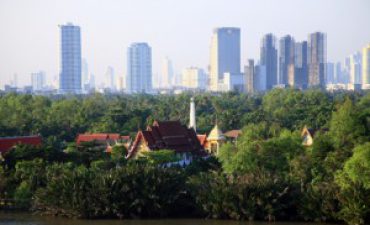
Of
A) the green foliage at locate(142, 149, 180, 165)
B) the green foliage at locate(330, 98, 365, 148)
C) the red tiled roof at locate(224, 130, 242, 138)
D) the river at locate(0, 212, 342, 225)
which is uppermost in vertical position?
the green foliage at locate(330, 98, 365, 148)

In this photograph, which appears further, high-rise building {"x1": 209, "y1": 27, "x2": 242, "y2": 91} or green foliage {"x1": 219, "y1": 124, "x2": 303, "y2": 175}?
high-rise building {"x1": 209, "y1": 27, "x2": 242, "y2": 91}

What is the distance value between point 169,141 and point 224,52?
474ft

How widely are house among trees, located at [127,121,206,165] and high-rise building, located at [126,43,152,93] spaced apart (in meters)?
136

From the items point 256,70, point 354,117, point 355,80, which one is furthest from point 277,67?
point 354,117

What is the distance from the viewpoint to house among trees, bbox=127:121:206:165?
31297 mm

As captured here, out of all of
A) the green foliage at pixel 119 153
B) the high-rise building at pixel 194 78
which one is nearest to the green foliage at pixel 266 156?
the green foliage at pixel 119 153

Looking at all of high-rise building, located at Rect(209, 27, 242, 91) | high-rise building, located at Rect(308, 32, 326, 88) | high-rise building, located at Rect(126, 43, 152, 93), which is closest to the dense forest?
high-rise building, located at Rect(308, 32, 326, 88)

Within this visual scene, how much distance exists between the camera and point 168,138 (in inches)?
1264

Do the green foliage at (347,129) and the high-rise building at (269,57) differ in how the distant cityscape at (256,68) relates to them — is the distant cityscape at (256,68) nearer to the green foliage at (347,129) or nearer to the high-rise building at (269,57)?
the high-rise building at (269,57)

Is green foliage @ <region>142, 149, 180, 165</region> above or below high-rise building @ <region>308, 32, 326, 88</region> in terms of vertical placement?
below

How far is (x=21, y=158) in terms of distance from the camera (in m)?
28.0

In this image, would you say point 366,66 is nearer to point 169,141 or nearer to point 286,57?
point 286,57

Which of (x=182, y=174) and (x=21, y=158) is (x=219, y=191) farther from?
(x=21, y=158)

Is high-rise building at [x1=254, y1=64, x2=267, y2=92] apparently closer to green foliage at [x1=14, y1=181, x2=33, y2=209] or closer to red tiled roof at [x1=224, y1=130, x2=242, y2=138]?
red tiled roof at [x1=224, y1=130, x2=242, y2=138]
